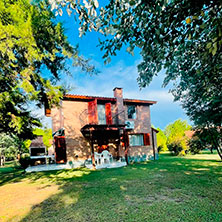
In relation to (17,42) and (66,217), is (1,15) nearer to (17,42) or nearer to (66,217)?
(17,42)

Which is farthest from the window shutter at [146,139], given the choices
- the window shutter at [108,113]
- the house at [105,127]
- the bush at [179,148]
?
the bush at [179,148]

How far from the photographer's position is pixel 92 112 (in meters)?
12.7

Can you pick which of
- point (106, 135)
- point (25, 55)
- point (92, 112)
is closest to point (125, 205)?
point (25, 55)

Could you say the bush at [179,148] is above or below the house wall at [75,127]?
below

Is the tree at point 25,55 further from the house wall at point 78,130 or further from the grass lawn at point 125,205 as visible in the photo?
the house wall at point 78,130

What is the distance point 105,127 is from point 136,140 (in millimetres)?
4648

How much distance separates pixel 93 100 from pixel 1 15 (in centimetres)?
851

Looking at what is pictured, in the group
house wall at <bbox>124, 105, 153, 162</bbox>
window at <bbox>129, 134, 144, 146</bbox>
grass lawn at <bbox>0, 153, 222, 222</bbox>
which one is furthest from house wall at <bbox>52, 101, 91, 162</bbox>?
grass lawn at <bbox>0, 153, 222, 222</bbox>

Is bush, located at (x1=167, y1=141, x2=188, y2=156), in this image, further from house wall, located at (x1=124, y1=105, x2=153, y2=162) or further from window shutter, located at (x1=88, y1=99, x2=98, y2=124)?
window shutter, located at (x1=88, y1=99, x2=98, y2=124)

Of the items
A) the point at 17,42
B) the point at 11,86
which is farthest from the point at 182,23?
the point at 11,86

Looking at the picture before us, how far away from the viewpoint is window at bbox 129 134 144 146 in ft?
48.0

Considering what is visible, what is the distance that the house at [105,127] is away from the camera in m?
12.1

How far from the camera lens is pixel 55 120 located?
15.8 metres

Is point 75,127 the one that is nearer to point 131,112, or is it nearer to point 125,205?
point 131,112
